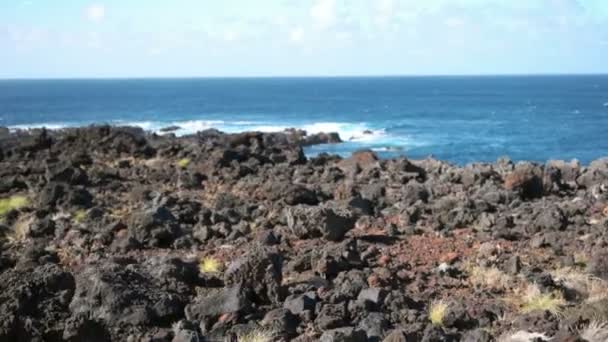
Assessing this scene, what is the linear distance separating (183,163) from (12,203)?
8.76 m

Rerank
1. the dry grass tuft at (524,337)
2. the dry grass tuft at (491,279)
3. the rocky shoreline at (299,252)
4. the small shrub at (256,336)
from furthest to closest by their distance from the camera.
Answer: the dry grass tuft at (491,279), the rocky shoreline at (299,252), the dry grass tuft at (524,337), the small shrub at (256,336)

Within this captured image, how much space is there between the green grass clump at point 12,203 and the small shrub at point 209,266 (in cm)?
792

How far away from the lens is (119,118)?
100500 millimetres

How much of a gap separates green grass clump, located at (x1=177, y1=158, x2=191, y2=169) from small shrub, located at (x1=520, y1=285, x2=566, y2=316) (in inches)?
676

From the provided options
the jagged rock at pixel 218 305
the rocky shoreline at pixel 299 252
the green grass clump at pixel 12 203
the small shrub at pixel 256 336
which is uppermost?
the jagged rock at pixel 218 305

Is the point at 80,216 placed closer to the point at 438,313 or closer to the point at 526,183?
the point at 438,313

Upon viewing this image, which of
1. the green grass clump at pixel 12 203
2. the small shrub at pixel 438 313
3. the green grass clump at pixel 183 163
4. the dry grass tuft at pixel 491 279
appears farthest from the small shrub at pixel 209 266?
the green grass clump at pixel 183 163

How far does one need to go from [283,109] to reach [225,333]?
395 ft

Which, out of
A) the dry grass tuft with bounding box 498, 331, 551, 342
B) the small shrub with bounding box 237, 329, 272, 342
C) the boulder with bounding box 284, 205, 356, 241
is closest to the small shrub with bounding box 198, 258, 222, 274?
the boulder with bounding box 284, 205, 356, 241

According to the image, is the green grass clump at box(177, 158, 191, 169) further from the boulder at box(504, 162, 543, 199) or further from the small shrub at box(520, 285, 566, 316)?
the small shrub at box(520, 285, 566, 316)

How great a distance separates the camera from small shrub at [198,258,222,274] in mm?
11688

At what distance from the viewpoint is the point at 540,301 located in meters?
10.1

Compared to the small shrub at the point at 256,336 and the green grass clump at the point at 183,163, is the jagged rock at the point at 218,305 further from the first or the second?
the green grass clump at the point at 183,163

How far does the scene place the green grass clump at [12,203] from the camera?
1826cm
